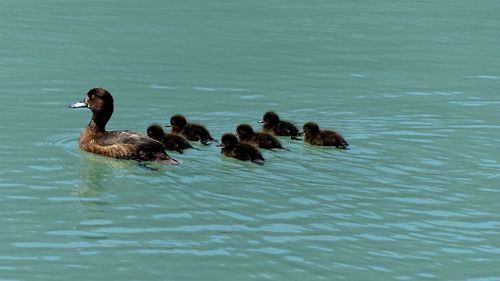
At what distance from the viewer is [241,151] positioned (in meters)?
11.2

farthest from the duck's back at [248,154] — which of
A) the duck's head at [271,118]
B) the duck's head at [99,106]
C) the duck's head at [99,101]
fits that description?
the duck's head at [99,101]

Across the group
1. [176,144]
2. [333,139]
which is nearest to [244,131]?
[176,144]

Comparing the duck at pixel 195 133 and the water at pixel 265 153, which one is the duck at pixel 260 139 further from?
the duck at pixel 195 133

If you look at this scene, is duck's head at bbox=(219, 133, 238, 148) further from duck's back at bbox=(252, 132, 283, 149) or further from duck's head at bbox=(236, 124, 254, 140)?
duck's head at bbox=(236, 124, 254, 140)

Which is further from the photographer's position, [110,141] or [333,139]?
[333,139]

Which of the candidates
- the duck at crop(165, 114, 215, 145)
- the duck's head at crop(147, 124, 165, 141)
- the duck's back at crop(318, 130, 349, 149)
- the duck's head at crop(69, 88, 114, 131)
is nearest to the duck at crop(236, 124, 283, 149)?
the duck at crop(165, 114, 215, 145)

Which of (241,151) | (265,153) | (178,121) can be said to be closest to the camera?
(241,151)

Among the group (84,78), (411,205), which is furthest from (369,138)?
(84,78)

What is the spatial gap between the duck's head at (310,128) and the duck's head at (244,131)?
0.49 metres

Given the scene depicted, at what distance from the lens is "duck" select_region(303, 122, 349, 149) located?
38.5 ft

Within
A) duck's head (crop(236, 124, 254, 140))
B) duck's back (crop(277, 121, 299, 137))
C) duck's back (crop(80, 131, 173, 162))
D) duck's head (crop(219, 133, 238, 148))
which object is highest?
duck's back (crop(277, 121, 299, 137))

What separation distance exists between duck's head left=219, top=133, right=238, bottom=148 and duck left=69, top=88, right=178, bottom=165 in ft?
1.75

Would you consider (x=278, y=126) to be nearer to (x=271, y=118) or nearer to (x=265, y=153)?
(x=271, y=118)

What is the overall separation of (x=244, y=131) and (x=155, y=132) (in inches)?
31.8
